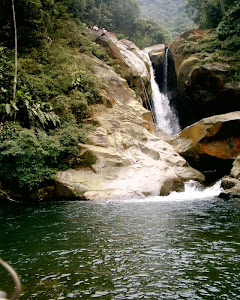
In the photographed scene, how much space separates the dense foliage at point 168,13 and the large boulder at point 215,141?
1954 inches

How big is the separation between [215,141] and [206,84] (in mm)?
6458

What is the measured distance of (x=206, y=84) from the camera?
873 inches

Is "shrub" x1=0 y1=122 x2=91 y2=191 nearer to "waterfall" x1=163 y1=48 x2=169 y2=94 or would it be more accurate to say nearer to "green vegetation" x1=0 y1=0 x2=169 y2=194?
"green vegetation" x1=0 y1=0 x2=169 y2=194

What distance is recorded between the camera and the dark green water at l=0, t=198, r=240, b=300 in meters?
3.91

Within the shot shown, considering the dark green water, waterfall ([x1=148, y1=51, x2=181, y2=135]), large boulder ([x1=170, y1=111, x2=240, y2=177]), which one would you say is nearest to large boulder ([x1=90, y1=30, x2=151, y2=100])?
waterfall ([x1=148, y1=51, x2=181, y2=135])

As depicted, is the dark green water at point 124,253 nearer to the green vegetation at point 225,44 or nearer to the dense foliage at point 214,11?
the green vegetation at point 225,44

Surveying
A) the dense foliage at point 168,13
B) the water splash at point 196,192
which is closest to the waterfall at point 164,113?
the water splash at point 196,192

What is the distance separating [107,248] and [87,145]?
30.1 ft

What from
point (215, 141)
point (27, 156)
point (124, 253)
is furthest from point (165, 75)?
point (124, 253)

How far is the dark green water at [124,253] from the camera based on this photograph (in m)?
3.91

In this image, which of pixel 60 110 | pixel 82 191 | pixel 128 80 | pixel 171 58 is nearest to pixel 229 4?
pixel 171 58

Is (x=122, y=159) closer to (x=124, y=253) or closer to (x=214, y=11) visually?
(x=124, y=253)

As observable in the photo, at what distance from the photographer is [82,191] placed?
41.1ft

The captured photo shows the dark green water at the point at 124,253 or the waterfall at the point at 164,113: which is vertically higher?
the waterfall at the point at 164,113
